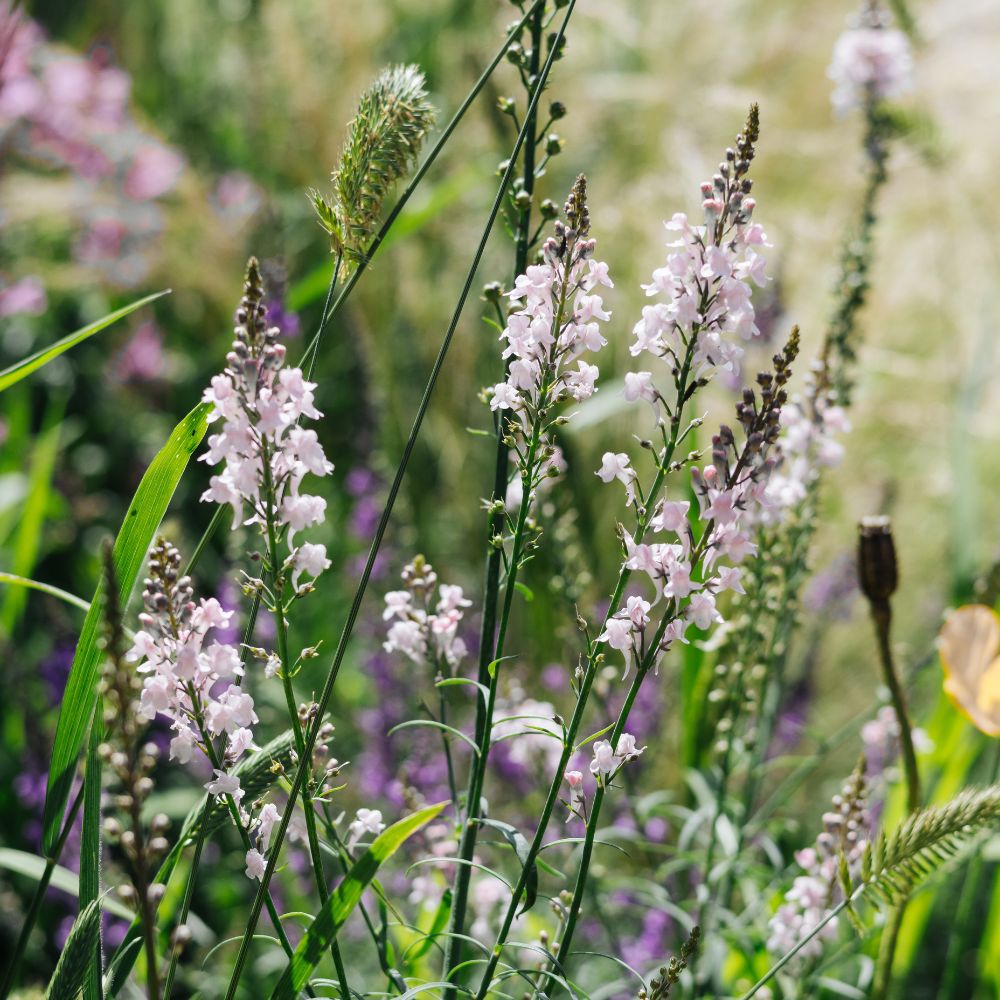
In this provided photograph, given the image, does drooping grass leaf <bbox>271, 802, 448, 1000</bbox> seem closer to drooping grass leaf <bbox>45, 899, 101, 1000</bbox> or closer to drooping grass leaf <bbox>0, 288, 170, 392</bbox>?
drooping grass leaf <bbox>45, 899, 101, 1000</bbox>

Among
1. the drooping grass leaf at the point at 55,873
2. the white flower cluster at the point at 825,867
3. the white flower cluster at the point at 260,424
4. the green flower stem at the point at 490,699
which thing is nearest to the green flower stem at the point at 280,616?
the white flower cluster at the point at 260,424

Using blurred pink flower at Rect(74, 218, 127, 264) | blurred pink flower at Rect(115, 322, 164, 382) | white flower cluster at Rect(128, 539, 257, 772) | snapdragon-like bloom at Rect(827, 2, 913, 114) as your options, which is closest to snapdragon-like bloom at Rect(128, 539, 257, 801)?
white flower cluster at Rect(128, 539, 257, 772)

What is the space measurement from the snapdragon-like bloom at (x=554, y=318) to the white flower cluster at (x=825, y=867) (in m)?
0.48

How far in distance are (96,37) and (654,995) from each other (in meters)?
4.79

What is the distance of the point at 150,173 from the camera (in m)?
3.82

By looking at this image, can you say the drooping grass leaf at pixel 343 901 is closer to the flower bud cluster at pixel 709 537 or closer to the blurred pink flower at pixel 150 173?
the flower bud cluster at pixel 709 537

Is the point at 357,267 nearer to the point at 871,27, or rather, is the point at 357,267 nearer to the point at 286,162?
the point at 871,27

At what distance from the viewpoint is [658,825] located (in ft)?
6.95

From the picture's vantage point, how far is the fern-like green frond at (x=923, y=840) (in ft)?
2.72

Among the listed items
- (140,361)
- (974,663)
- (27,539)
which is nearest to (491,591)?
(974,663)

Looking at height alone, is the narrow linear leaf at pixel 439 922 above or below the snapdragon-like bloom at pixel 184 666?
below

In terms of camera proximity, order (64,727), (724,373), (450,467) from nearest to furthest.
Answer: (724,373)
(64,727)
(450,467)

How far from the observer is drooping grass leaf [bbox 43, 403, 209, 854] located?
0.91m

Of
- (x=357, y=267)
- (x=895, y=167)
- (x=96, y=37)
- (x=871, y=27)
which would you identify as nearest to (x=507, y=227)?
(x=357, y=267)
